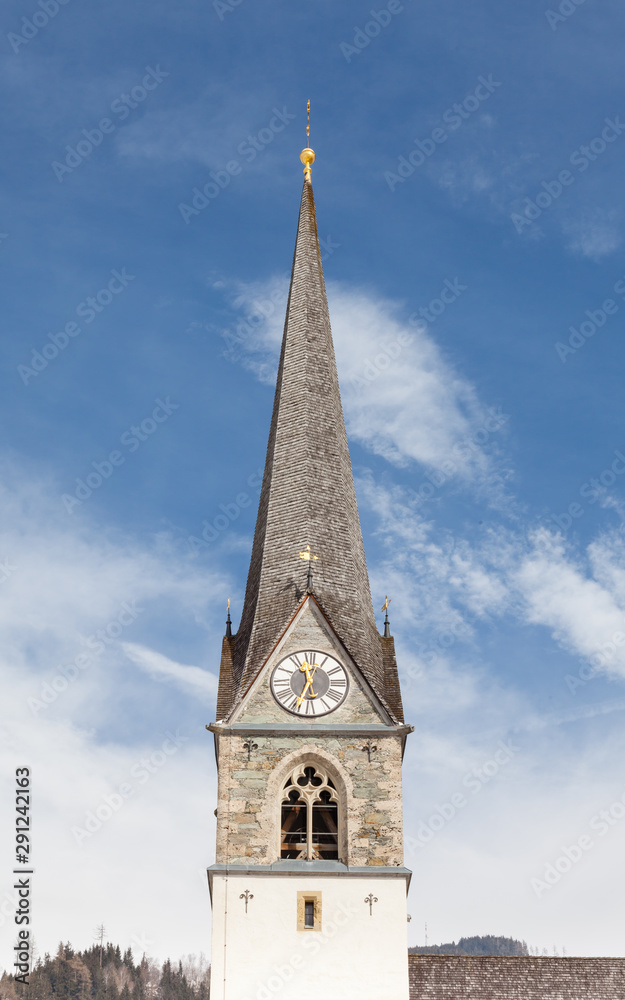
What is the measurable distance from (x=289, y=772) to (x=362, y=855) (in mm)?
2627

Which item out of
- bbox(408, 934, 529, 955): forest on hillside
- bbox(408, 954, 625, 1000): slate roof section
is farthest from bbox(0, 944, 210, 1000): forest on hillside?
bbox(408, 954, 625, 1000): slate roof section

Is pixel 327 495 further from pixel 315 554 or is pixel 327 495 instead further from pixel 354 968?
pixel 354 968

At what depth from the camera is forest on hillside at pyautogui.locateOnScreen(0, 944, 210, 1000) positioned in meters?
75.6

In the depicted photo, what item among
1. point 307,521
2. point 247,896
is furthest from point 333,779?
point 307,521

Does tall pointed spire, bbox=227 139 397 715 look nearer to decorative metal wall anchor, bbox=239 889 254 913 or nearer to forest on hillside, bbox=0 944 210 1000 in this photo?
decorative metal wall anchor, bbox=239 889 254 913

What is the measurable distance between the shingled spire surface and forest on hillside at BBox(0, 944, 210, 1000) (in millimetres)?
48270

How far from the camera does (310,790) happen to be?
2798cm

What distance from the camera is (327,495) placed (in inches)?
1323

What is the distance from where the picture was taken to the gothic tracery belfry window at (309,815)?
2756 cm

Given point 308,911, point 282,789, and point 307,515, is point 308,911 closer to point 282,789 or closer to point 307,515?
point 282,789

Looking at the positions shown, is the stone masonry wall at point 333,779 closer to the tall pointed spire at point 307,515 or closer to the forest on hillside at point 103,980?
the tall pointed spire at point 307,515

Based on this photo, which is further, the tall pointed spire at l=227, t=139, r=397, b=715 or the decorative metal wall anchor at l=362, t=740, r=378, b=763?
the tall pointed spire at l=227, t=139, r=397, b=715

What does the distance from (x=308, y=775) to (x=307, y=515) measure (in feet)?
25.4

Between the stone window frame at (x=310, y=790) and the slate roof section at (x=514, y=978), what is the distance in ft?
16.6
